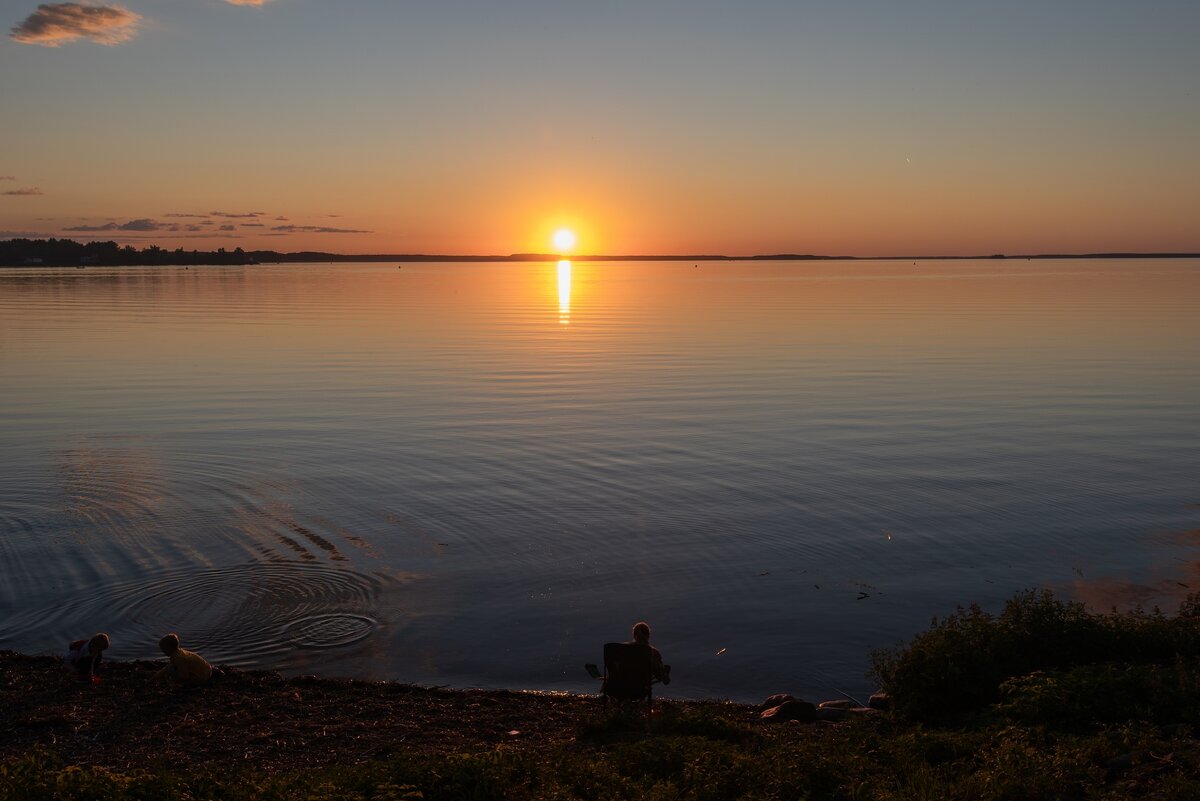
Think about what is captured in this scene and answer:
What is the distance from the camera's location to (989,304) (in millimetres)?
104188

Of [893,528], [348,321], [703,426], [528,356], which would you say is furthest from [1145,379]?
[348,321]

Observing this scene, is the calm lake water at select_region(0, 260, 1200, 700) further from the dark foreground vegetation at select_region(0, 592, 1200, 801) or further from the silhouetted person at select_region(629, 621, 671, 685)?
the dark foreground vegetation at select_region(0, 592, 1200, 801)

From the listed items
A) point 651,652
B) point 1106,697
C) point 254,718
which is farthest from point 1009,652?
point 254,718

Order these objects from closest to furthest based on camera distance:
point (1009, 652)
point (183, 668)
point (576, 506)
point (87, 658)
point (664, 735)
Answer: point (664, 735) < point (1009, 652) < point (183, 668) < point (87, 658) < point (576, 506)

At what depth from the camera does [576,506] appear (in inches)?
947

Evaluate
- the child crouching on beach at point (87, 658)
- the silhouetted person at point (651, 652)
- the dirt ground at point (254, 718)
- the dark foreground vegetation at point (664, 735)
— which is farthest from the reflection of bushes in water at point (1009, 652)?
the child crouching on beach at point (87, 658)

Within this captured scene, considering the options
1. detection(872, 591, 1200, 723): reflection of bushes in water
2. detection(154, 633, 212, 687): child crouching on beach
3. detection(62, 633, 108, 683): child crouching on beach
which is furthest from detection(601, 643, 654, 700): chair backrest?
detection(62, 633, 108, 683): child crouching on beach

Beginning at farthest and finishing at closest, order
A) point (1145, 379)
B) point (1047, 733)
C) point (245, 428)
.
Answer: point (1145, 379) < point (245, 428) < point (1047, 733)

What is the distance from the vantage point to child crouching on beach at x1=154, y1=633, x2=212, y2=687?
1401cm

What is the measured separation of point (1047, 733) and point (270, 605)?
12.9 meters

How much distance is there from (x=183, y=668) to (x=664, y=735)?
7254 mm

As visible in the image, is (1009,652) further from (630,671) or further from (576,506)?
(576,506)

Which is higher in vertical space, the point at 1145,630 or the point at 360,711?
the point at 1145,630

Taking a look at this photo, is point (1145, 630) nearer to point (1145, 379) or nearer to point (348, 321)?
point (1145, 379)
